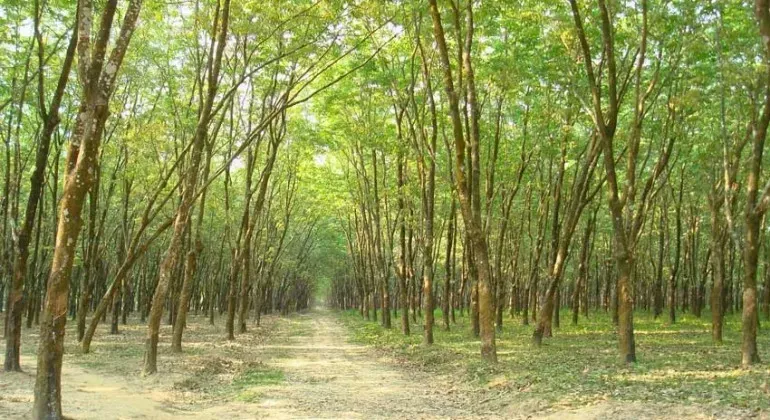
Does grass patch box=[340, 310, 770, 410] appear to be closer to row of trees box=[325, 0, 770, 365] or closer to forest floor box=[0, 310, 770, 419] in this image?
forest floor box=[0, 310, 770, 419]

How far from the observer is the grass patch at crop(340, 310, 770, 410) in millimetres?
8656

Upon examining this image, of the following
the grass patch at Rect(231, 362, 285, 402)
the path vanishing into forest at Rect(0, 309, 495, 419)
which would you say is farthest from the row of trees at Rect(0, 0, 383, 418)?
the grass patch at Rect(231, 362, 285, 402)

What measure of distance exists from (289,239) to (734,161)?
36.6 metres

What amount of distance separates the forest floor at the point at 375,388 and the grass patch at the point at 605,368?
4 cm

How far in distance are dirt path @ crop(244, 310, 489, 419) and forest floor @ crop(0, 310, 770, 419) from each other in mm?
23

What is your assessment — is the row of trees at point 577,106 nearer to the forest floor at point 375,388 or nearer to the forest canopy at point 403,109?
the forest canopy at point 403,109

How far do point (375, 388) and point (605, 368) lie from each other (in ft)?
15.8

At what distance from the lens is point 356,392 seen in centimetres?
1130

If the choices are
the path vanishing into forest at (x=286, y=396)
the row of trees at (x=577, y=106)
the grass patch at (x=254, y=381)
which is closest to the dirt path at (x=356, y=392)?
the path vanishing into forest at (x=286, y=396)

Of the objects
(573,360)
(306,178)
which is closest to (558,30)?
(573,360)

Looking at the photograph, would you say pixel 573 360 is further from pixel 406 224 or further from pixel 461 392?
pixel 406 224

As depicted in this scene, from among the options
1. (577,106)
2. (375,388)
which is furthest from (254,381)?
(577,106)

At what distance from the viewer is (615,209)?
39.2 ft

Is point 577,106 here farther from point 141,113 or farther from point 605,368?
point 141,113
